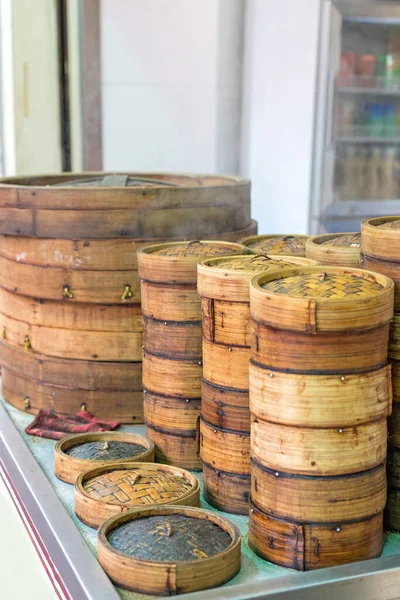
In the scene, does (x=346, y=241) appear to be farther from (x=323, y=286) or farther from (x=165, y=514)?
(x=165, y=514)

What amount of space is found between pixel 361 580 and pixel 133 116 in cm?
463

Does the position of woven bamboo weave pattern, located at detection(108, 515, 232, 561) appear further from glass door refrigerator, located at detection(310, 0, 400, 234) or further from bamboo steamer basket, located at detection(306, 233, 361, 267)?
glass door refrigerator, located at detection(310, 0, 400, 234)

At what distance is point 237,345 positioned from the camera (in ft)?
6.90

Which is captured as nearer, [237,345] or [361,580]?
[361,580]

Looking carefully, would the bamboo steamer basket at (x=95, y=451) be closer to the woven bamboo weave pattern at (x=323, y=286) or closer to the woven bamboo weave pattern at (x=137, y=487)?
the woven bamboo weave pattern at (x=137, y=487)

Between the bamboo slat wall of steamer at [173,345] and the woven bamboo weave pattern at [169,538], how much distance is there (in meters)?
0.47

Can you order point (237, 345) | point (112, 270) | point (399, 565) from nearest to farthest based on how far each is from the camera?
point (399, 565) → point (237, 345) → point (112, 270)

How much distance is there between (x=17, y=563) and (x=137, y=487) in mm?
764

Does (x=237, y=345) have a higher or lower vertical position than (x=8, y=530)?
higher

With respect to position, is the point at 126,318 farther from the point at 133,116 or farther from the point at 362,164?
the point at 362,164

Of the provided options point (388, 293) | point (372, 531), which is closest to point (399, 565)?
point (372, 531)

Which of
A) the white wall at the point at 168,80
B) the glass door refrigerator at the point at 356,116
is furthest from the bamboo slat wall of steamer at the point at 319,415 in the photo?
the white wall at the point at 168,80

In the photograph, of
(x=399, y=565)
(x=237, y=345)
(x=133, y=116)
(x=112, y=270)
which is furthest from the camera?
(x=133, y=116)

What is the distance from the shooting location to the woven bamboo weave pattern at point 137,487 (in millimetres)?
2139
